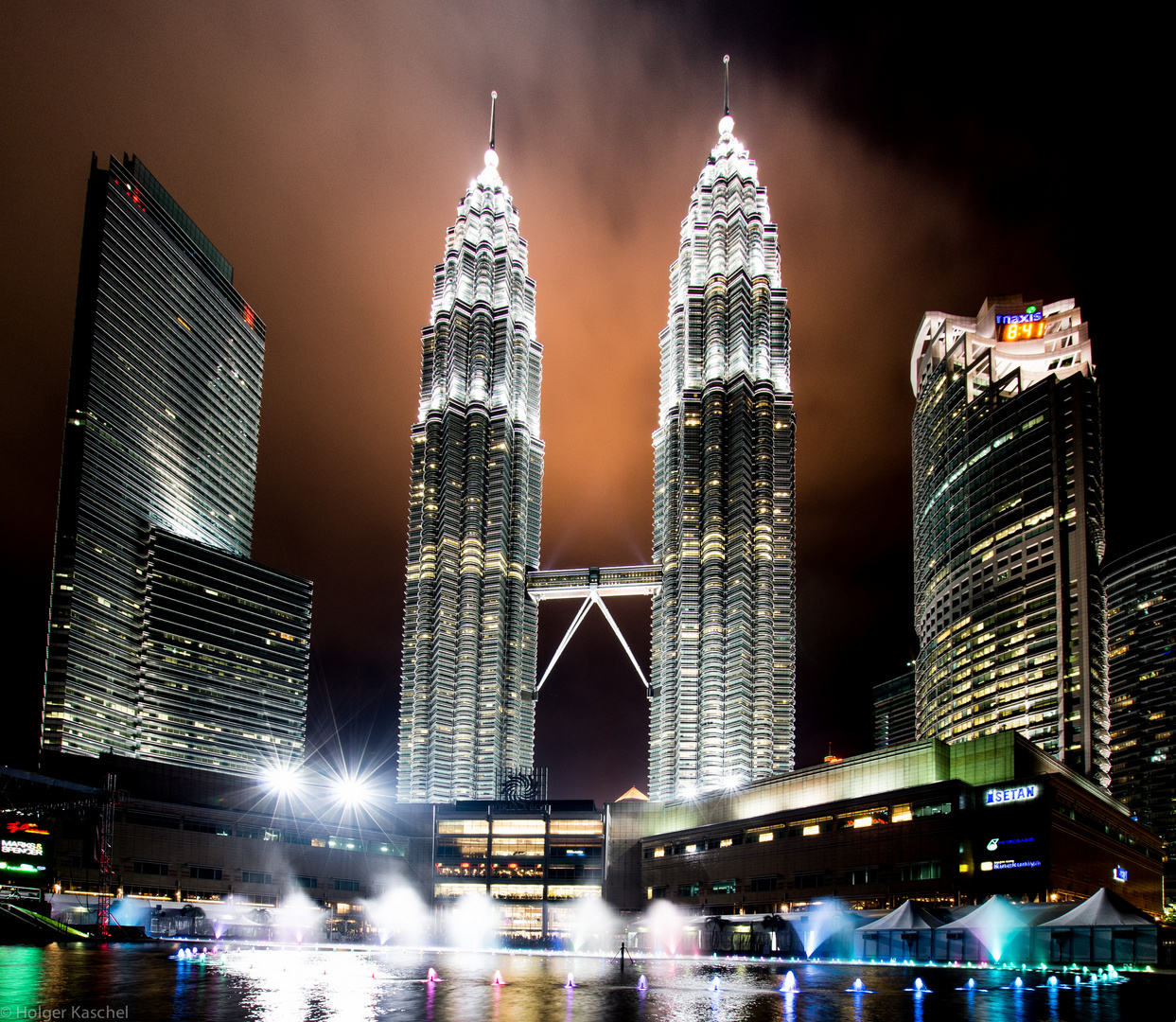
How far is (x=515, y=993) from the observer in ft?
169

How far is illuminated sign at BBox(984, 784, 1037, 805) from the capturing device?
112688 mm

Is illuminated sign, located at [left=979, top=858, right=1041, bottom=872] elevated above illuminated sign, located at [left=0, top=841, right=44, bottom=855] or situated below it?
below

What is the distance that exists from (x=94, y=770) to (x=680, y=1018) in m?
140

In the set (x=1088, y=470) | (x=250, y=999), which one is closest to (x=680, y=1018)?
(x=250, y=999)

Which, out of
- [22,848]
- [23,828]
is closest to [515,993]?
[22,848]

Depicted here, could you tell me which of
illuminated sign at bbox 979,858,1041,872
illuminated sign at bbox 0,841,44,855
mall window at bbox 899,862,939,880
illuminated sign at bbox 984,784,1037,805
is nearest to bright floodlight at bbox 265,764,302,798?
illuminated sign at bbox 0,841,44,855

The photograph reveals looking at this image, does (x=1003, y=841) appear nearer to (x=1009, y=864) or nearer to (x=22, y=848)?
(x=1009, y=864)

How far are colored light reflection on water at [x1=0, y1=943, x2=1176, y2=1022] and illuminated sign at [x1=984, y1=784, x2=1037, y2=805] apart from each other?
44913 millimetres

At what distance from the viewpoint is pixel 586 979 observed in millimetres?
63406

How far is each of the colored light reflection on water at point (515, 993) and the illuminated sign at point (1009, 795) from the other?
4491 cm

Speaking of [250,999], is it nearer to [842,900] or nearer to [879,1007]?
[879,1007]

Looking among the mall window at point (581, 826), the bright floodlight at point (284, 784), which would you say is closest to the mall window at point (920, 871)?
the mall window at point (581, 826)

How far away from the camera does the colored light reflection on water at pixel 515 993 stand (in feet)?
132

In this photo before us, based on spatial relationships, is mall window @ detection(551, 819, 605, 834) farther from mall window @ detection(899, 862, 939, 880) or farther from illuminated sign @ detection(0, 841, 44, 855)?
illuminated sign @ detection(0, 841, 44, 855)
